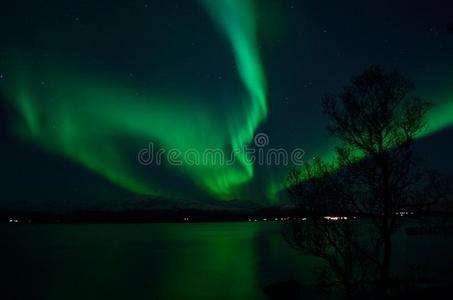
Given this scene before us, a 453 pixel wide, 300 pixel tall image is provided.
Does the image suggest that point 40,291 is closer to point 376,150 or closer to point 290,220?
point 290,220

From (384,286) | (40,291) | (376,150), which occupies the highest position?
(376,150)

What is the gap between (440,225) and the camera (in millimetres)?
11484

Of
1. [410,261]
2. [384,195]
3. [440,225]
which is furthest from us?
[410,261]

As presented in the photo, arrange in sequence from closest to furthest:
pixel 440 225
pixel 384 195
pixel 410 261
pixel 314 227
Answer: pixel 440 225
pixel 384 195
pixel 314 227
pixel 410 261

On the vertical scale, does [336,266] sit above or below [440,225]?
below

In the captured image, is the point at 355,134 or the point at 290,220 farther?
the point at 290,220

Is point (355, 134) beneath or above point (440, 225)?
above

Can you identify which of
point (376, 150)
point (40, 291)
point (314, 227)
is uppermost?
point (376, 150)

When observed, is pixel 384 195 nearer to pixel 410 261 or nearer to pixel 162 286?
pixel 162 286

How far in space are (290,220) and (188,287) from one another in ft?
114

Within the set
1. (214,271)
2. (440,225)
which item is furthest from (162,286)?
(440,225)

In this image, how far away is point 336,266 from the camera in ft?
47.4

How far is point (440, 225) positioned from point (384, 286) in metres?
3.07

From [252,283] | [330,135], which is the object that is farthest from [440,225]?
[252,283]
